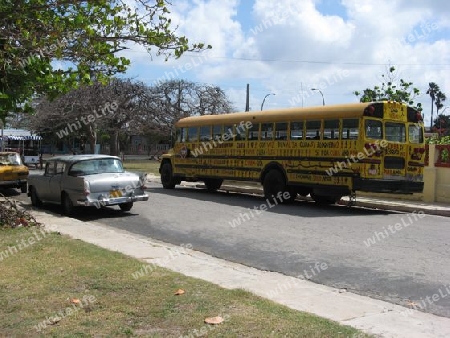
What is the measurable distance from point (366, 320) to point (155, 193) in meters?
14.5

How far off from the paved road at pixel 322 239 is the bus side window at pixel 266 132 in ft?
6.62

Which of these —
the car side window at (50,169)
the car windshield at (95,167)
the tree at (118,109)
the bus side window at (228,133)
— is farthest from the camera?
the tree at (118,109)

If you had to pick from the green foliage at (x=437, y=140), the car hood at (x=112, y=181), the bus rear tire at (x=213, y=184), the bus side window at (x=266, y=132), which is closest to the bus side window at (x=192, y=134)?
the bus rear tire at (x=213, y=184)

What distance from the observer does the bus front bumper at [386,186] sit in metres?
13.5

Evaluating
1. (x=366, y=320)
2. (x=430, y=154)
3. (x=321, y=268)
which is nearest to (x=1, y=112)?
(x=321, y=268)

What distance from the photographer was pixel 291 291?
643 centimetres

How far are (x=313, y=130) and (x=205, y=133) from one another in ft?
17.3

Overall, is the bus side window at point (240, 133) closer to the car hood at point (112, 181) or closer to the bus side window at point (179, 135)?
the bus side window at point (179, 135)

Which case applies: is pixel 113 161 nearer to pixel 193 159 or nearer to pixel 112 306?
pixel 193 159

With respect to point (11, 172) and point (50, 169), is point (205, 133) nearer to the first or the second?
point (50, 169)

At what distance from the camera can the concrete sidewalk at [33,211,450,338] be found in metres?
5.12

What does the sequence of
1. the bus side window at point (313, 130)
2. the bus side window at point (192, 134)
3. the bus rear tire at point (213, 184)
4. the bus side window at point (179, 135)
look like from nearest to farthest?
the bus side window at point (313, 130), the bus side window at point (192, 134), the bus rear tire at point (213, 184), the bus side window at point (179, 135)

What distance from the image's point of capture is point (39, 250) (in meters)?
8.34

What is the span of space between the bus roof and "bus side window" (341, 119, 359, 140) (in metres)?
0.14
